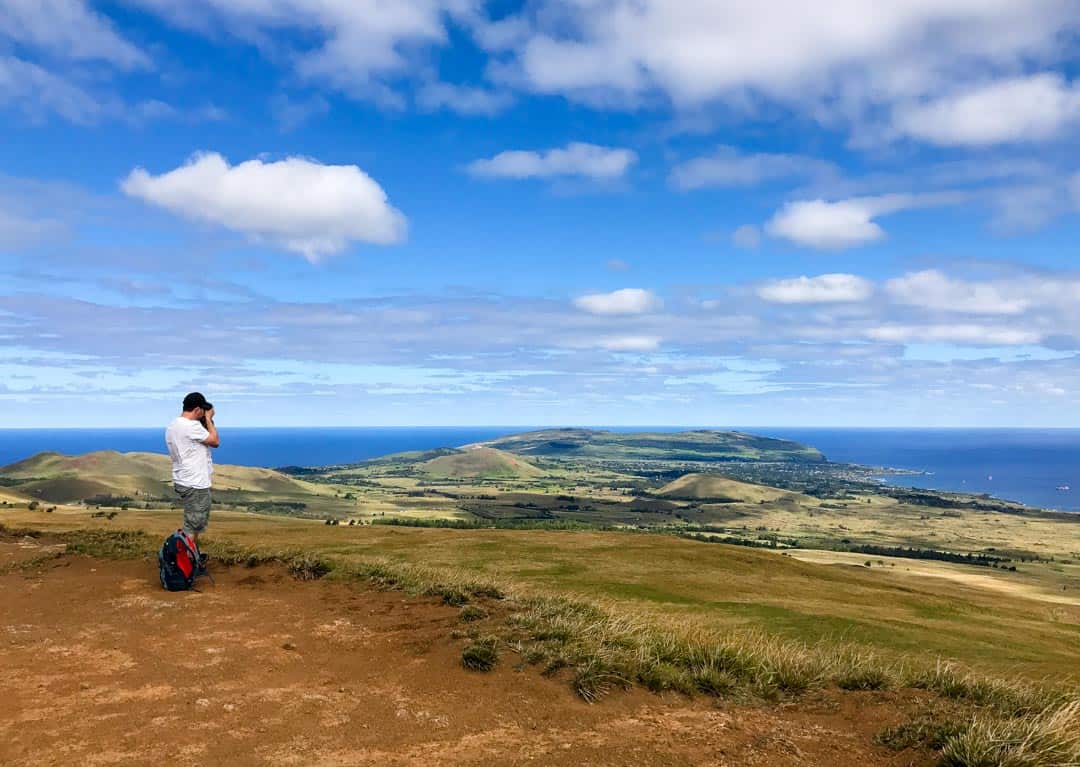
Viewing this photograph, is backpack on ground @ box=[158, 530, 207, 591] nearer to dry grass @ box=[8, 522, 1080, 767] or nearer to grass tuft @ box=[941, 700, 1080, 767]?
dry grass @ box=[8, 522, 1080, 767]

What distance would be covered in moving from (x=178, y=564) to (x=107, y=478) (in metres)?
146

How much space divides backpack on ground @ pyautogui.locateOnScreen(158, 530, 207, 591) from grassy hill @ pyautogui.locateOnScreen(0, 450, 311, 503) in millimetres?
101563

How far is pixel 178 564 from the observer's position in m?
14.0

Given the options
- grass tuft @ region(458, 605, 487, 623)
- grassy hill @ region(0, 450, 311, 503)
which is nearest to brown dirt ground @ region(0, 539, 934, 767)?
grass tuft @ region(458, 605, 487, 623)

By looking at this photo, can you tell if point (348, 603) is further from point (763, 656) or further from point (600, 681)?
point (763, 656)

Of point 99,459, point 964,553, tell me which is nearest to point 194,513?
point 964,553

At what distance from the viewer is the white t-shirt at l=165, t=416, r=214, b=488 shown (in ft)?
43.8

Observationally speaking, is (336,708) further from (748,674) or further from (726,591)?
(726,591)

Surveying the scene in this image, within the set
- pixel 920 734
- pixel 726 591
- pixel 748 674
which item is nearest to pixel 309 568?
pixel 748 674

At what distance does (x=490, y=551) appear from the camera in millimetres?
29844

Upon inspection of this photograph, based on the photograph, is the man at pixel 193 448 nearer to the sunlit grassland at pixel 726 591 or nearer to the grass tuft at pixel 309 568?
the grass tuft at pixel 309 568

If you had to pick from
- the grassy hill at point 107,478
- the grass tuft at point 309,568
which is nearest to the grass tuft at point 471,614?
the grass tuft at point 309,568

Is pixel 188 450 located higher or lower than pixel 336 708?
higher

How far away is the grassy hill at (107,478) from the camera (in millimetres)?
117238
